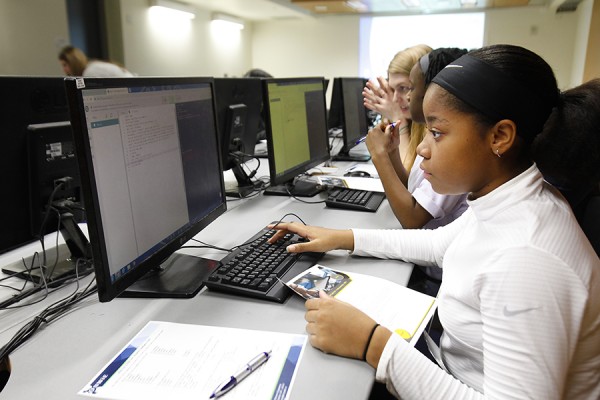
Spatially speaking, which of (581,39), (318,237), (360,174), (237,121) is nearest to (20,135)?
(318,237)

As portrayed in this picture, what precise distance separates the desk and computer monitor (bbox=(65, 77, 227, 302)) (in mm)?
68

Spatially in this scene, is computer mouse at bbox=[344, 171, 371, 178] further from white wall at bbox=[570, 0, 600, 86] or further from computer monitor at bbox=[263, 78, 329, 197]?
white wall at bbox=[570, 0, 600, 86]

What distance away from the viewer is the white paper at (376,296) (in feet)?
2.82

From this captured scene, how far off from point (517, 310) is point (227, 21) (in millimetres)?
7861

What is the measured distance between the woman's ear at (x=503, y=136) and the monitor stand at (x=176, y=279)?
2.20 feet

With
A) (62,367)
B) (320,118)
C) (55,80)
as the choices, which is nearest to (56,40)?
(320,118)

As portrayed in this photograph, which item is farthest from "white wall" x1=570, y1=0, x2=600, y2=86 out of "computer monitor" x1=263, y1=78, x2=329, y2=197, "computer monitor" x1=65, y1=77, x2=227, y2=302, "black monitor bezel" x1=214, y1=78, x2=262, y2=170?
"computer monitor" x1=65, y1=77, x2=227, y2=302

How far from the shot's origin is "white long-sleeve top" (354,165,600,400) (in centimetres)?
61

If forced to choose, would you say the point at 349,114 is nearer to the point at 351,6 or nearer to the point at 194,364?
the point at 194,364

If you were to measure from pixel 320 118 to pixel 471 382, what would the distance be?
1412 mm

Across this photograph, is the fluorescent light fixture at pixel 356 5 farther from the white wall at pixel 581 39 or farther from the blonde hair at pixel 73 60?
the blonde hair at pixel 73 60

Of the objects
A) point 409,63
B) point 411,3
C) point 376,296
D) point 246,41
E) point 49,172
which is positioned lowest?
point 376,296

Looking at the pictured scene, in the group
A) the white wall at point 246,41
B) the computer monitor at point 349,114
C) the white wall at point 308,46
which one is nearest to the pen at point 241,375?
the computer monitor at point 349,114

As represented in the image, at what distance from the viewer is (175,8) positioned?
609 cm
